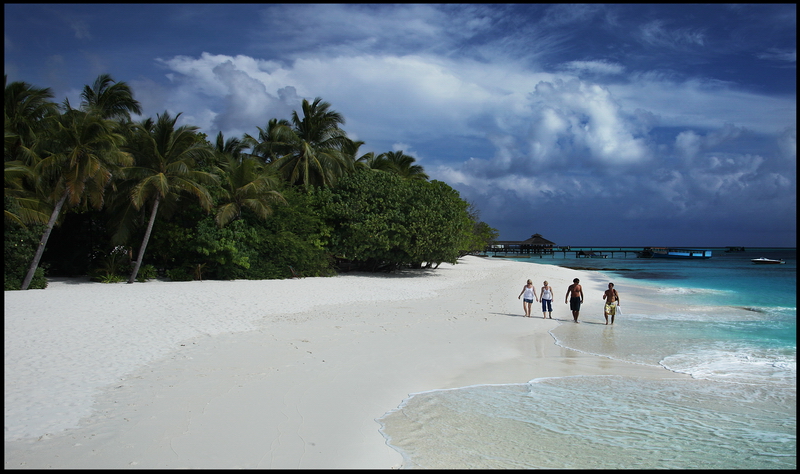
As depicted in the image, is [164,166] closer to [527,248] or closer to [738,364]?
[738,364]

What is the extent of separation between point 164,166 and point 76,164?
3331 millimetres

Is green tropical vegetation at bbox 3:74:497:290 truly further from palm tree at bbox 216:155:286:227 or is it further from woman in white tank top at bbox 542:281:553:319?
woman in white tank top at bbox 542:281:553:319

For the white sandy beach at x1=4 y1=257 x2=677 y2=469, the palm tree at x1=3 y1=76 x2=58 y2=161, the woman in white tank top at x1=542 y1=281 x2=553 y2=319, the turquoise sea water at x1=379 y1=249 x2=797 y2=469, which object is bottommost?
the turquoise sea water at x1=379 y1=249 x2=797 y2=469

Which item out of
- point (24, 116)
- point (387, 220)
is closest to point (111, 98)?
point (24, 116)

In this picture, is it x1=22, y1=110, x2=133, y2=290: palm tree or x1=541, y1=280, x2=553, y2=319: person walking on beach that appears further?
x1=22, y1=110, x2=133, y2=290: palm tree

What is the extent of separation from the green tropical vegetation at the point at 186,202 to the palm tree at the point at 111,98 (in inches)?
2.7

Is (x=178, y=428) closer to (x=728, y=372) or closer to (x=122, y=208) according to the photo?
(x=728, y=372)

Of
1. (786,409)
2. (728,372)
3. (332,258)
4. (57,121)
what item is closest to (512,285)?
(332,258)

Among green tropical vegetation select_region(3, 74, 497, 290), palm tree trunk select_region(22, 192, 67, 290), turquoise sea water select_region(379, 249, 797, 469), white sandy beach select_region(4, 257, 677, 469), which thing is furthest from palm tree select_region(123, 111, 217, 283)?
turquoise sea water select_region(379, 249, 797, 469)

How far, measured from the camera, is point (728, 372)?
9.62 m

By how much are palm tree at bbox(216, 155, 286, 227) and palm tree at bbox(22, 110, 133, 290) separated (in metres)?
4.98

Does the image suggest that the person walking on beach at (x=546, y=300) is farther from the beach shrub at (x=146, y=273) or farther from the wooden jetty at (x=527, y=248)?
the wooden jetty at (x=527, y=248)

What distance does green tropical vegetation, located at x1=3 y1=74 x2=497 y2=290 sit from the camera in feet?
59.6

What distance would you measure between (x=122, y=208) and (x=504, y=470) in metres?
21.2
